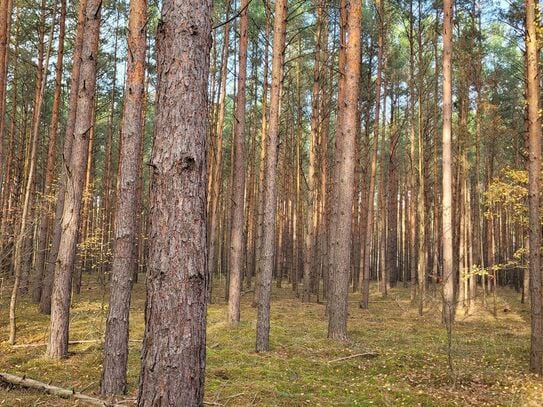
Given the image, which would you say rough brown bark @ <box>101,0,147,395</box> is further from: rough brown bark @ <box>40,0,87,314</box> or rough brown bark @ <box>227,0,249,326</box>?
rough brown bark @ <box>40,0,87,314</box>

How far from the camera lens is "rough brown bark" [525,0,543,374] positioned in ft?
24.8

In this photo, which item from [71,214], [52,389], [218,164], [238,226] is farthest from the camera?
[218,164]

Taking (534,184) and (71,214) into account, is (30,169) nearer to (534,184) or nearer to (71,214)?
(71,214)

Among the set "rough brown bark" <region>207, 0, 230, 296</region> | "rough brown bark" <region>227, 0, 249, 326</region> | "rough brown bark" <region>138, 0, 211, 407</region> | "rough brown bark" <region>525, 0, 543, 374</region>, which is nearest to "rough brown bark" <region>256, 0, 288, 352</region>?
"rough brown bark" <region>227, 0, 249, 326</region>

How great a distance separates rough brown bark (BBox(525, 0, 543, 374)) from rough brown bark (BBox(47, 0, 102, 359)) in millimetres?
8313

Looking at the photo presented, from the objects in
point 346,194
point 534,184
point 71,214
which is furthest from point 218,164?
point 534,184

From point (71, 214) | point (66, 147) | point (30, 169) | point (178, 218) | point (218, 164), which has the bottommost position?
point (178, 218)

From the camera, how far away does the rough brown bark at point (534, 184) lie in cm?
755

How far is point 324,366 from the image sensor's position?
25.0 ft

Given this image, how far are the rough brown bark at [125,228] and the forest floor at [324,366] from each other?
503mm

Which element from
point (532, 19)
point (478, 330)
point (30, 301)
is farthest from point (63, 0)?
point (478, 330)

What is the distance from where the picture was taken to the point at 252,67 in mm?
23094

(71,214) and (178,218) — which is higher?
(71,214)

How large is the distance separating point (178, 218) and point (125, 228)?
3531 mm
